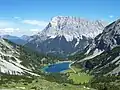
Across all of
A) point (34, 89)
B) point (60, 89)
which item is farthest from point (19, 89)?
point (60, 89)

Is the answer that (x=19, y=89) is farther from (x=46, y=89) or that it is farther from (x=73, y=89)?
(x=73, y=89)

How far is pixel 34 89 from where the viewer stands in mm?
166625

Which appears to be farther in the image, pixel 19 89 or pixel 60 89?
pixel 60 89

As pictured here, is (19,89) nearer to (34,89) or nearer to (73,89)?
(34,89)

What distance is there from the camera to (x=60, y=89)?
570 feet

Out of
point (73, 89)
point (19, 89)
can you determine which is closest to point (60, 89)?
point (73, 89)

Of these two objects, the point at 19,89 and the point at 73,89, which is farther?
the point at 73,89

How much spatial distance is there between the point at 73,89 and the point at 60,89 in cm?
852

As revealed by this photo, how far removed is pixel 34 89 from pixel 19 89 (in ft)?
27.7

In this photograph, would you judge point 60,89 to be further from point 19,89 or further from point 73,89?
point 19,89

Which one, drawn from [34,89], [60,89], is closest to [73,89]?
[60,89]

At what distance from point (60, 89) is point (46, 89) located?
29.9 ft

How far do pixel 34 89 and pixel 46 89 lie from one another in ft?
22.3

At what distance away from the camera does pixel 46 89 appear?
16900cm
